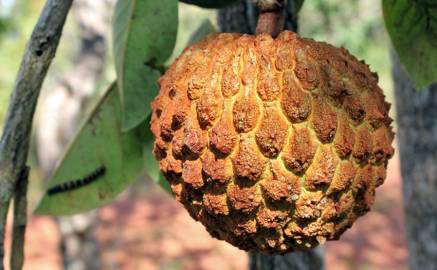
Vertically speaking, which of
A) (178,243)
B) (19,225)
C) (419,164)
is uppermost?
(419,164)

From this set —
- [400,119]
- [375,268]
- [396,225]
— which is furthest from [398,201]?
[400,119]

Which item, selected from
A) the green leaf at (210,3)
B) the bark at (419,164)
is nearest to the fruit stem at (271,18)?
the green leaf at (210,3)

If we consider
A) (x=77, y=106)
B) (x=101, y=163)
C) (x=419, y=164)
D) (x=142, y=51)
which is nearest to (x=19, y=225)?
(x=101, y=163)

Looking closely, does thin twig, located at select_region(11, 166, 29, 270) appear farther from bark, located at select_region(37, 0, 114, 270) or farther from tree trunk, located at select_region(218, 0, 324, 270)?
bark, located at select_region(37, 0, 114, 270)

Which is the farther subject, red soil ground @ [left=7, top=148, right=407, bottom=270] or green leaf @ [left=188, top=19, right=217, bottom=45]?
red soil ground @ [left=7, top=148, right=407, bottom=270]

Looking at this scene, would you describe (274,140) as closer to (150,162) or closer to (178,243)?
(150,162)

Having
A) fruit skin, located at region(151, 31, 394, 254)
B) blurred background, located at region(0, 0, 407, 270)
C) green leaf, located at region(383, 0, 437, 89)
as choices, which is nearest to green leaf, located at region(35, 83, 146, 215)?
fruit skin, located at region(151, 31, 394, 254)
